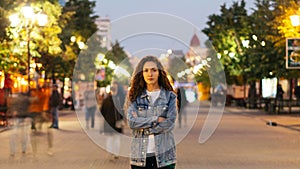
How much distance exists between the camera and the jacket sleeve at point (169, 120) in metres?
7.38

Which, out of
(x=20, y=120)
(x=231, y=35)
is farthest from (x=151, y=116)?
(x=231, y=35)

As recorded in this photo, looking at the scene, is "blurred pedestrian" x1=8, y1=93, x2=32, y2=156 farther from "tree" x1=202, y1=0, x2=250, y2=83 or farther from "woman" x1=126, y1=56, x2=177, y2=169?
"tree" x1=202, y1=0, x2=250, y2=83

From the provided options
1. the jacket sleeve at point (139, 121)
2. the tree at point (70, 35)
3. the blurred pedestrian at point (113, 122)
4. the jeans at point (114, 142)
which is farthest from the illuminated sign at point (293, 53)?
the jacket sleeve at point (139, 121)

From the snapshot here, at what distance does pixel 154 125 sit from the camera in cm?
738

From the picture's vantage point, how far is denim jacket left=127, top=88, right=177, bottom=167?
739cm

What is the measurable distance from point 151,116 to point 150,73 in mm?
410

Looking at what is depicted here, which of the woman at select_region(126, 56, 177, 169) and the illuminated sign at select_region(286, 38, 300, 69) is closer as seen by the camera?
the woman at select_region(126, 56, 177, 169)

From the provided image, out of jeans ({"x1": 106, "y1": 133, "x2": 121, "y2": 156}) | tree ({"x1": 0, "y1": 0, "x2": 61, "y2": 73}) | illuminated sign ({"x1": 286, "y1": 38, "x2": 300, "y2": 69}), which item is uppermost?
tree ({"x1": 0, "y1": 0, "x2": 61, "y2": 73})

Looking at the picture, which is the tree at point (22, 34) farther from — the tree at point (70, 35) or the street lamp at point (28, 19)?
the tree at point (70, 35)

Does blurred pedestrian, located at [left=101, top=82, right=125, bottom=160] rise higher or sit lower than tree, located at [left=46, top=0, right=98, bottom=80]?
lower

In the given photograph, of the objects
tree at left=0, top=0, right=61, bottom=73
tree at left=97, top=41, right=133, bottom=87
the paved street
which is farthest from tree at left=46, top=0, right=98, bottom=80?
the paved street

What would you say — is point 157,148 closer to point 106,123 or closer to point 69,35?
point 106,123

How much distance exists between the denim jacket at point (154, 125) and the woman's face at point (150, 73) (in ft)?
0.41

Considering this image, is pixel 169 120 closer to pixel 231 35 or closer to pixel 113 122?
pixel 113 122
